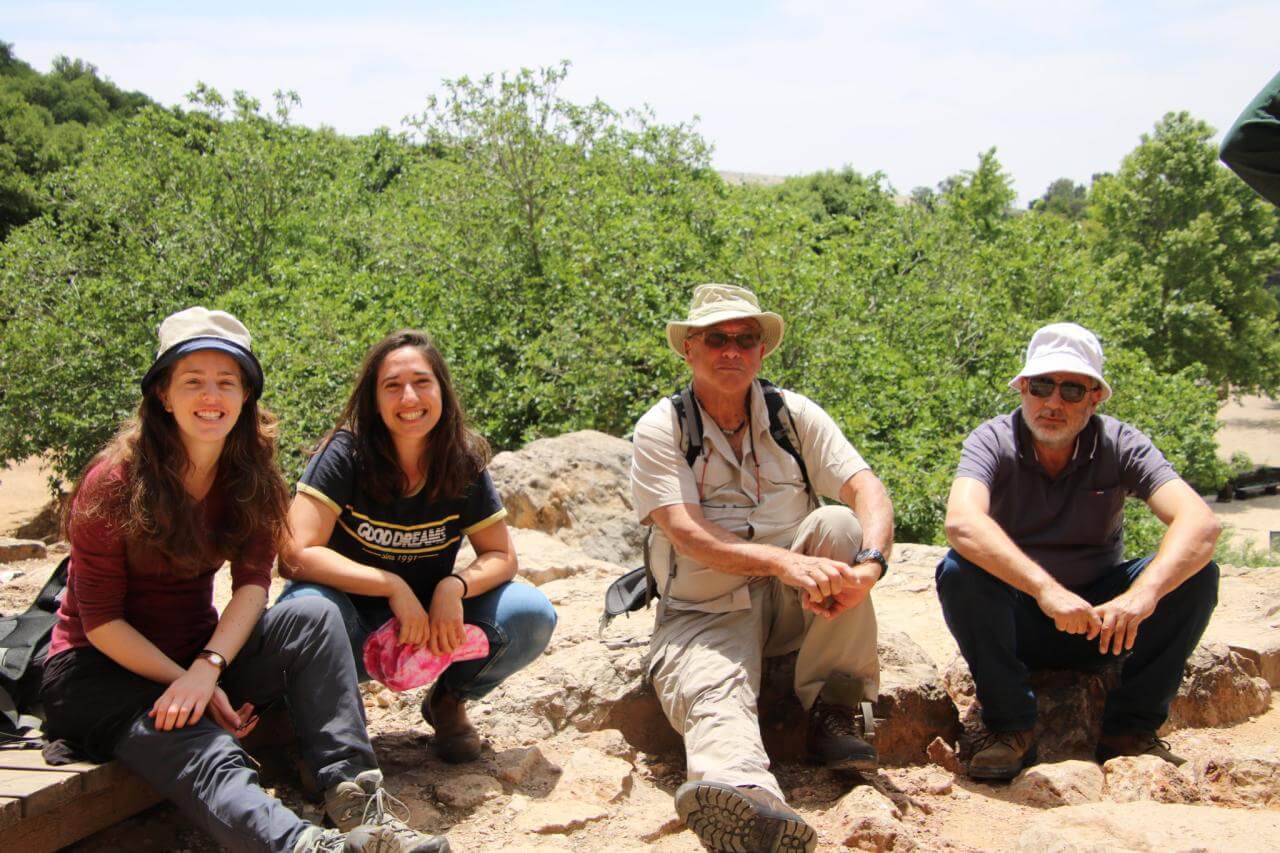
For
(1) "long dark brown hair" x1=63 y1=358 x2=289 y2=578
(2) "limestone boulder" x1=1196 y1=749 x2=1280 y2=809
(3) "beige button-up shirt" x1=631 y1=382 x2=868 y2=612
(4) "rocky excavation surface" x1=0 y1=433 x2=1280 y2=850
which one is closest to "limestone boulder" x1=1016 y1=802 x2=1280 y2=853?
(4) "rocky excavation surface" x1=0 y1=433 x2=1280 y2=850

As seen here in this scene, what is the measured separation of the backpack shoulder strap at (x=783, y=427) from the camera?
12.0 feet

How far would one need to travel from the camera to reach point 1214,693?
13.9 ft

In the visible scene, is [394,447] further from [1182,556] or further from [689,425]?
[1182,556]

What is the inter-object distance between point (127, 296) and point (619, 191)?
4827mm

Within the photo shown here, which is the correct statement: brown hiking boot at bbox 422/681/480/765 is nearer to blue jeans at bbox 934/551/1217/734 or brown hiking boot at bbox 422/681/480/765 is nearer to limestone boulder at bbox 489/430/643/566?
blue jeans at bbox 934/551/1217/734

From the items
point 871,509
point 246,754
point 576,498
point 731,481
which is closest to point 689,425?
point 731,481

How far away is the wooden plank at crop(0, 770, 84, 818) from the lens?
2.48 m

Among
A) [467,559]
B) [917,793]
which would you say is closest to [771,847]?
[917,793]

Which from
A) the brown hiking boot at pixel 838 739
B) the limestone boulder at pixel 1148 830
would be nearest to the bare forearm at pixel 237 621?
the brown hiking boot at pixel 838 739

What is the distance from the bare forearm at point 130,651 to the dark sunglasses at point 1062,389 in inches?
107

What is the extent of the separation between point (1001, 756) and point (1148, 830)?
0.90 m

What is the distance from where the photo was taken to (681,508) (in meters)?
3.49

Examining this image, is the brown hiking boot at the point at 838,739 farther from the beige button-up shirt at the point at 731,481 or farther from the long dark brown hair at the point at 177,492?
the long dark brown hair at the point at 177,492

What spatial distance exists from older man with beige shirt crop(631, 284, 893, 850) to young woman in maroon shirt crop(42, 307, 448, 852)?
3.21 ft
